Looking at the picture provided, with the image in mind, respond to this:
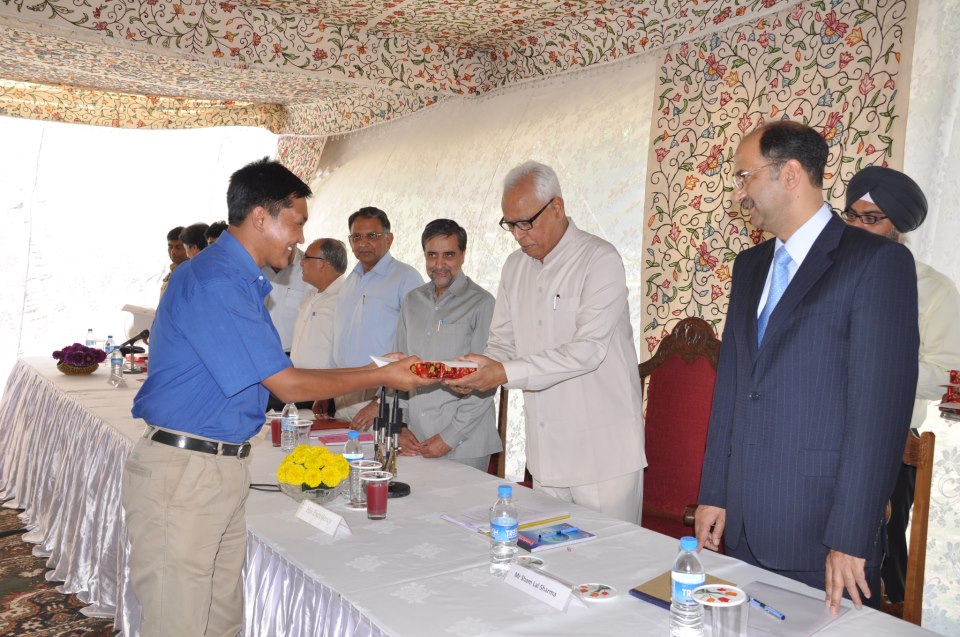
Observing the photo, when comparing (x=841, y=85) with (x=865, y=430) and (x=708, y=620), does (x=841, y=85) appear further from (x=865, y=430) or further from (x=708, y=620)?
(x=708, y=620)

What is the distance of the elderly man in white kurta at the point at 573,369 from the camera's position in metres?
2.46

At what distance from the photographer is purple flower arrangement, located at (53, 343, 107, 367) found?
4855 mm

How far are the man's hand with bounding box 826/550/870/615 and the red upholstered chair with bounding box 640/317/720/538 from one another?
1.21 metres

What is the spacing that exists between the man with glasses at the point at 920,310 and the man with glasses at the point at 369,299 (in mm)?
2148

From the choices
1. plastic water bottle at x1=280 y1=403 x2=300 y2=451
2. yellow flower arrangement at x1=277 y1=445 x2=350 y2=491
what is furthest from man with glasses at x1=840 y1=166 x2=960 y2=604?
plastic water bottle at x1=280 y1=403 x2=300 y2=451

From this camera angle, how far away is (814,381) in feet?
5.32

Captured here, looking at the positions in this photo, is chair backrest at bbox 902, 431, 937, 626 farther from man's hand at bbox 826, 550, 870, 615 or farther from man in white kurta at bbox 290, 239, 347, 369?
man in white kurta at bbox 290, 239, 347, 369

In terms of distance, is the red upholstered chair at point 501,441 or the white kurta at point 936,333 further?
the red upholstered chair at point 501,441

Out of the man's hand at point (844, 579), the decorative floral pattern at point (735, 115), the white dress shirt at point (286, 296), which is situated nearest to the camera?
the man's hand at point (844, 579)

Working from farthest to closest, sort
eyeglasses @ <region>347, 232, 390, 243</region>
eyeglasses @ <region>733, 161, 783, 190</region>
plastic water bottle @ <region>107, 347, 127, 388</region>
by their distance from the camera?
plastic water bottle @ <region>107, 347, 127, 388</region> < eyeglasses @ <region>347, 232, 390, 243</region> < eyeglasses @ <region>733, 161, 783, 190</region>

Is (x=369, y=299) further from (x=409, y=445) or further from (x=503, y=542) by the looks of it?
(x=503, y=542)

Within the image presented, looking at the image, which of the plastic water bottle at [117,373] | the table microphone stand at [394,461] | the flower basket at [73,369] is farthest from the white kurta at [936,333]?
the flower basket at [73,369]

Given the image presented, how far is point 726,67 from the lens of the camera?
3.62 meters

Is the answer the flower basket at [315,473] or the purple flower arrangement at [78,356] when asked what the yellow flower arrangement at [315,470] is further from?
the purple flower arrangement at [78,356]
